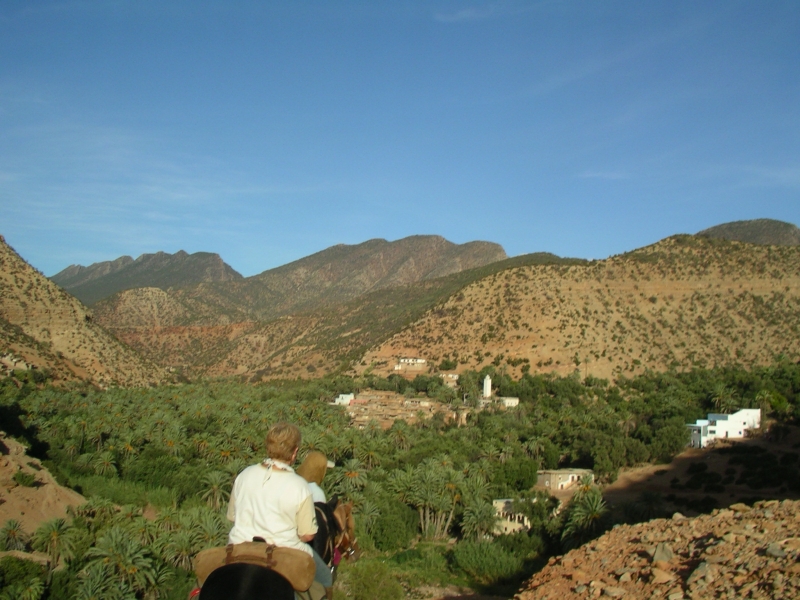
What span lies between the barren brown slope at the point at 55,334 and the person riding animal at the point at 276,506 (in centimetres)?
6993

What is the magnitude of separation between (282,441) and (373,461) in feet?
129

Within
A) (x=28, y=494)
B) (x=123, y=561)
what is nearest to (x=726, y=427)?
(x=123, y=561)

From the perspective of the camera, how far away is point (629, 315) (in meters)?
77.0

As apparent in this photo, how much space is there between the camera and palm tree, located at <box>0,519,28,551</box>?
25828 mm

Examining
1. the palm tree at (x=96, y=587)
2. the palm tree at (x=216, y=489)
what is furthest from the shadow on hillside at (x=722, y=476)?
the palm tree at (x=96, y=587)

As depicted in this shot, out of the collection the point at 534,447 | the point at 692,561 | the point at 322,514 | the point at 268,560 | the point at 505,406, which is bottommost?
the point at 534,447

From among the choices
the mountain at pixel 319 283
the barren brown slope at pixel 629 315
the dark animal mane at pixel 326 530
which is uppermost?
the mountain at pixel 319 283

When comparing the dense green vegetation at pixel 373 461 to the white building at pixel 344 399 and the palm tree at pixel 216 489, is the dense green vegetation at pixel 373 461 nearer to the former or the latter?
the palm tree at pixel 216 489

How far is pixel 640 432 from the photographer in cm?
4909

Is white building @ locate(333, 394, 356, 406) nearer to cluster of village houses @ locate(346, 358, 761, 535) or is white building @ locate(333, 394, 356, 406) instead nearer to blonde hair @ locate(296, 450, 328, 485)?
cluster of village houses @ locate(346, 358, 761, 535)

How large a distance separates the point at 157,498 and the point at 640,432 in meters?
30.5

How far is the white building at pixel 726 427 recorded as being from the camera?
4866cm

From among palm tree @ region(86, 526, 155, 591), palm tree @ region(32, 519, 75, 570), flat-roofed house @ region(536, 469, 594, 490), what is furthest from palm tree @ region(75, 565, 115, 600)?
flat-roofed house @ region(536, 469, 594, 490)

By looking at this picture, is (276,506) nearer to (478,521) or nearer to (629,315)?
(478,521)
